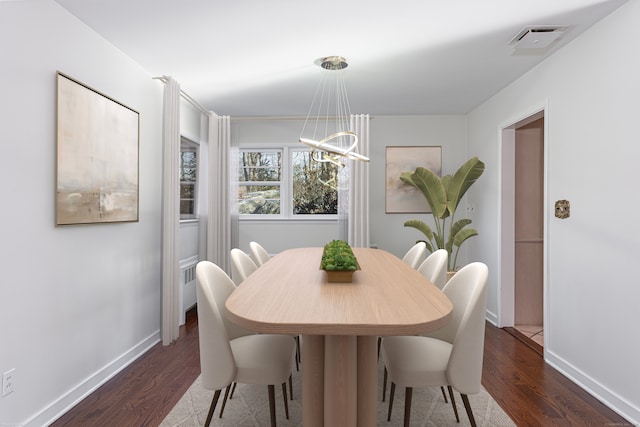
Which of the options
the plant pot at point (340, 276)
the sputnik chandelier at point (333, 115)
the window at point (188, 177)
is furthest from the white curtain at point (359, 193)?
the plant pot at point (340, 276)

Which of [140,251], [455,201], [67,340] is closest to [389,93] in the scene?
[455,201]

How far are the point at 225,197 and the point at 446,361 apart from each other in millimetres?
3498

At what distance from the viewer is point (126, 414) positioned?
2.21 meters

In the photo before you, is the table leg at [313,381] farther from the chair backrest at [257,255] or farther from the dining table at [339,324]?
the chair backrest at [257,255]

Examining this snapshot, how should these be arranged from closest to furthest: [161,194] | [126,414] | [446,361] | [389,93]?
[446,361] → [126,414] → [161,194] → [389,93]

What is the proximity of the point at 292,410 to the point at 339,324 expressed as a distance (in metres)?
1.23

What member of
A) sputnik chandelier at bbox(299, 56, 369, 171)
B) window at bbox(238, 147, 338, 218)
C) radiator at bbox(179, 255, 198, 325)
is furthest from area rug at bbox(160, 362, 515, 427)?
window at bbox(238, 147, 338, 218)

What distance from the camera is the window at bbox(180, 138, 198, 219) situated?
435 centimetres

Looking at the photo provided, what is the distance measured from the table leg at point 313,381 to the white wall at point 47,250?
1554 mm

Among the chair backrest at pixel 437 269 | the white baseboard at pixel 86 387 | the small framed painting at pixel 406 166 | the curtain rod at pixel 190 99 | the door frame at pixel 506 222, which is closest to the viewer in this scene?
the white baseboard at pixel 86 387

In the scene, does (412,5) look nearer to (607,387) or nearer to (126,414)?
(607,387)

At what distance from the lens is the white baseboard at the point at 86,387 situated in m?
2.11

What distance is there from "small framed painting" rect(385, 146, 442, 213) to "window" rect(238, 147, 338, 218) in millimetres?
789

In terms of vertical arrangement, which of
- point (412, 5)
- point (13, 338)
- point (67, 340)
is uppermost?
point (412, 5)
